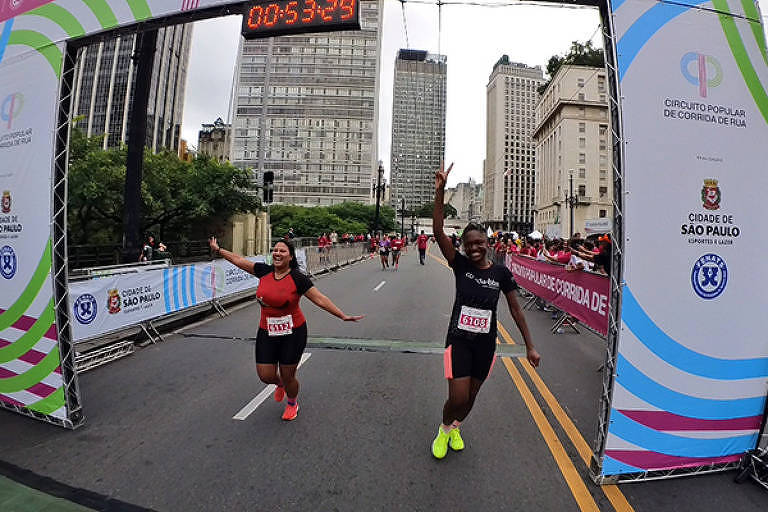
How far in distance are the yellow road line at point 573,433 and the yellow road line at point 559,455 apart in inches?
5.2

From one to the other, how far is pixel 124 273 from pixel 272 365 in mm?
4642

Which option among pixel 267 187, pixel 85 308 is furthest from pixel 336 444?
pixel 267 187

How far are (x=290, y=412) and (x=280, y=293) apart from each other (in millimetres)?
1203

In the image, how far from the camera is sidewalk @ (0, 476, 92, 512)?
2438mm

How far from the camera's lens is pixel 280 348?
366 centimetres

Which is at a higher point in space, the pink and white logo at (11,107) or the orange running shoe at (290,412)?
the pink and white logo at (11,107)

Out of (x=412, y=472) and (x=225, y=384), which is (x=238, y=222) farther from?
(x=412, y=472)

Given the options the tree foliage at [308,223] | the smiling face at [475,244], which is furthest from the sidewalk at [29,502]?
the tree foliage at [308,223]

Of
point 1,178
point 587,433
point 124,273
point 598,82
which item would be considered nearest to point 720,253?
point 587,433

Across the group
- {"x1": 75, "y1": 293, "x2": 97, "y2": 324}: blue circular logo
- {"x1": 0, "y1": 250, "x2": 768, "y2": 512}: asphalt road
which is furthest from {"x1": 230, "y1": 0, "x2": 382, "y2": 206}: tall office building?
{"x1": 0, "y1": 250, "x2": 768, "y2": 512}: asphalt road

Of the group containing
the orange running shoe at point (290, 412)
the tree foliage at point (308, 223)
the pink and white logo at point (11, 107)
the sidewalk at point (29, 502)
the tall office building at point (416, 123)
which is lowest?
the sidewalk at point (29, 502)

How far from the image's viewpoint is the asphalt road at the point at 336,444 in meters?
2.59

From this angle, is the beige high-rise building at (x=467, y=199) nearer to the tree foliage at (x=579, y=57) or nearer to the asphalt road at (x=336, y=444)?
the tree foliage at (x=579, y=57)

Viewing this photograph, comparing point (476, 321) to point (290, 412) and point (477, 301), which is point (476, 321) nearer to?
point (477, 301)
